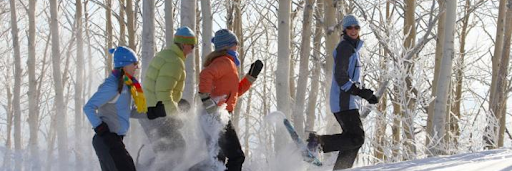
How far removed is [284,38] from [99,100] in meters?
5.71

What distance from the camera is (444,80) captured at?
7961 mm

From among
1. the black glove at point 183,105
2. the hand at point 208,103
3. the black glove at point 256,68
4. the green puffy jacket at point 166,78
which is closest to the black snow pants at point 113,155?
the green puffy jacket at point 166,78

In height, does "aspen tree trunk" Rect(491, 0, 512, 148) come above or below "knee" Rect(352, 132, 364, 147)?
above

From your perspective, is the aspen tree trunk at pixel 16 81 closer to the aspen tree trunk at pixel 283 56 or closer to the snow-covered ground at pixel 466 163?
the aspen tree trunk at pixel 283 56

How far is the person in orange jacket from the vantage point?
485 cm

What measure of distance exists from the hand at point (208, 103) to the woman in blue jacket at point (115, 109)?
0.51 meters

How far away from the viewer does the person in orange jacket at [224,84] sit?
15.9ft

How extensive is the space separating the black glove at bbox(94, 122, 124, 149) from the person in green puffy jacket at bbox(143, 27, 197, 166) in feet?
1.29

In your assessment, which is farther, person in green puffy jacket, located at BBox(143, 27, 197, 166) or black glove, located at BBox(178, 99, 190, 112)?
black glove, located at BBox(178, 99, 190, 112)

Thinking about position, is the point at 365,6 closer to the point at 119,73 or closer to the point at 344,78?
the point at 344,78

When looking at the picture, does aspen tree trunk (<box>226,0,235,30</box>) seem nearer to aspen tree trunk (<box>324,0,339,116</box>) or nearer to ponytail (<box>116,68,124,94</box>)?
aspen tree trunk (<box>324,0,339,116</box>)

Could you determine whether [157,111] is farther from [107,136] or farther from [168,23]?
[168,23]

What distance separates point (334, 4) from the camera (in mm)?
9734

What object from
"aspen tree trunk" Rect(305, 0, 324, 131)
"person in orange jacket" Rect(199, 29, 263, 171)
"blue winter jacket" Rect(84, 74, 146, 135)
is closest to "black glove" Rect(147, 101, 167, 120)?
"blue winter jacket" Rect(84, 74, 146, 135)
